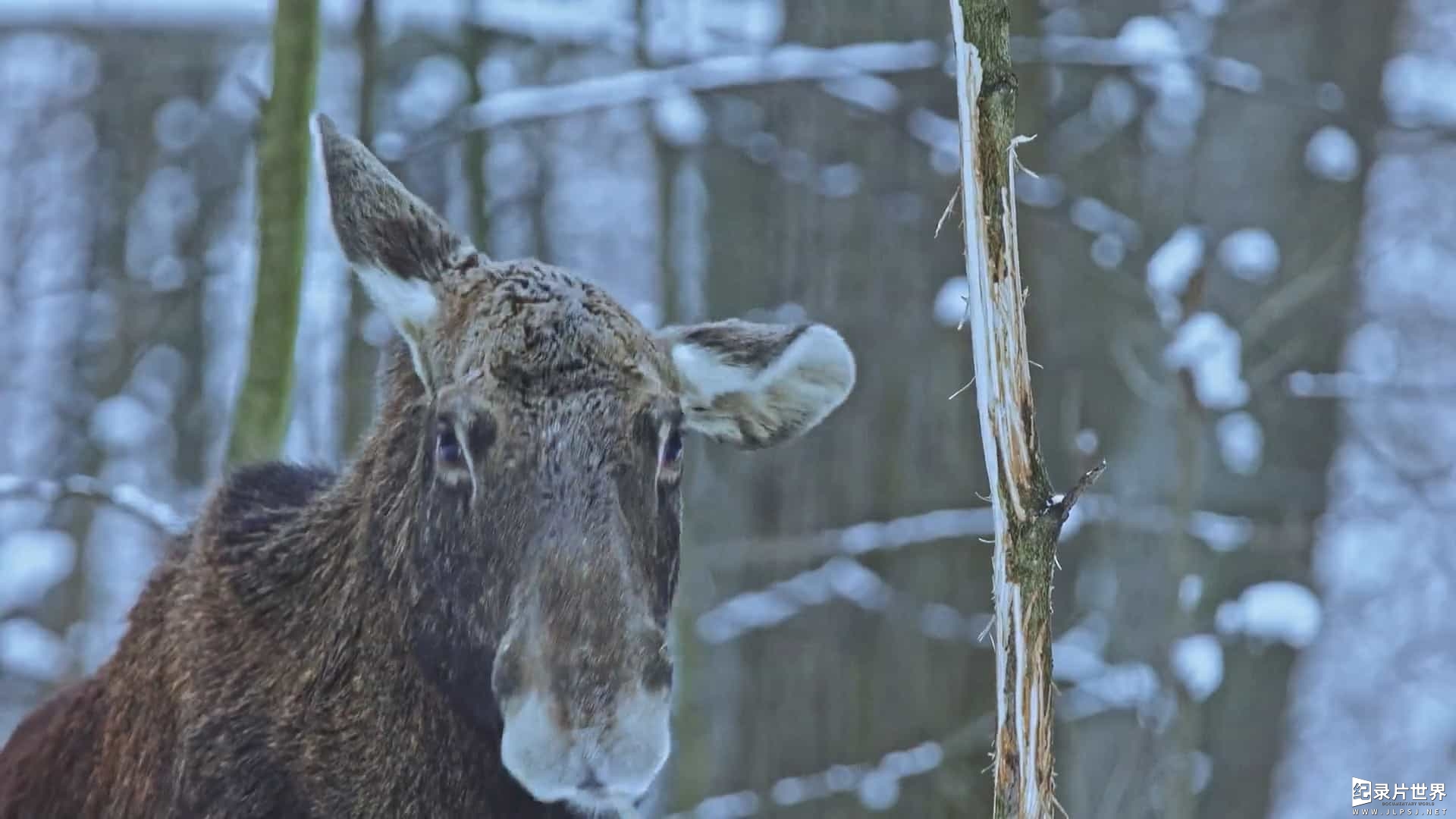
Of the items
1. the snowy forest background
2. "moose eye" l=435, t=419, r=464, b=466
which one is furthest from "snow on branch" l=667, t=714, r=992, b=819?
"moose eye" l=435, t=419, r=464, b=466

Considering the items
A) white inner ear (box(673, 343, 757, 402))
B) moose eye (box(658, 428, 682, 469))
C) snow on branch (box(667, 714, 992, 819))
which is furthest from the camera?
snow on branch (box(667, 714, 992, 819))

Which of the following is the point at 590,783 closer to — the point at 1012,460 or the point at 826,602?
the point at 1012,460

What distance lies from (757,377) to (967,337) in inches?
177

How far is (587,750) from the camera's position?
242 cm

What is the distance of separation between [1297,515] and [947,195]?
8.31ft

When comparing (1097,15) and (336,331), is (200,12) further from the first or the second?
(1097,15)

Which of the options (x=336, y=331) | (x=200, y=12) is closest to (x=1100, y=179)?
(x=336, y=331)

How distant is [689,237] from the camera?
878cm

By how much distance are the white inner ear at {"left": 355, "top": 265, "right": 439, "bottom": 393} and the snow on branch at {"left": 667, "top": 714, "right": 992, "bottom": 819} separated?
15.0 ft

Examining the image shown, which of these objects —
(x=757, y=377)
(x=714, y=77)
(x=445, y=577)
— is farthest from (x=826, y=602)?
(x=445, y=577)

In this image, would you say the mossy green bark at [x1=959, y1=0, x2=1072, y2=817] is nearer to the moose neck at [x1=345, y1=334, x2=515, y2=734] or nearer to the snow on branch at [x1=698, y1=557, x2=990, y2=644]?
the moose neck at [x1=345, y1=334, x2=515, y2=734]

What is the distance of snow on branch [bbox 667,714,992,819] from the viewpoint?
7238 mm

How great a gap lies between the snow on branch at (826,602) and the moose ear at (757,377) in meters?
4.47

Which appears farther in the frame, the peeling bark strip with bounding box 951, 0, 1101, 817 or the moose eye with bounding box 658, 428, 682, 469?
the moose eye with bounding box 658, 428, 682, 469
